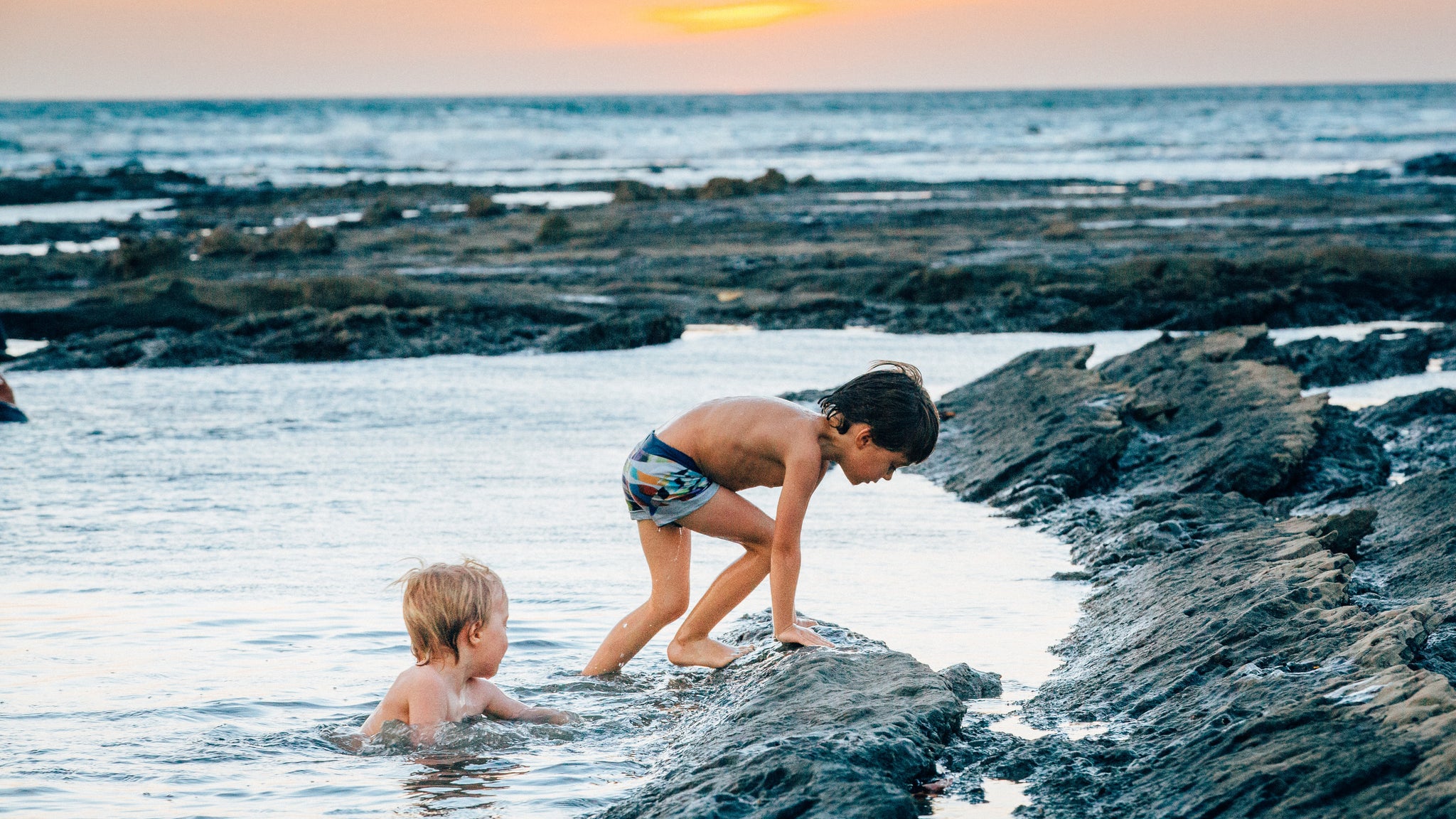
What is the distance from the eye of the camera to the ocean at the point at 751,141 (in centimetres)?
4459

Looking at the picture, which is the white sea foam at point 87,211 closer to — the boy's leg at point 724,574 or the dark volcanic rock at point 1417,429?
the dark volcanic rock at point 1417,429

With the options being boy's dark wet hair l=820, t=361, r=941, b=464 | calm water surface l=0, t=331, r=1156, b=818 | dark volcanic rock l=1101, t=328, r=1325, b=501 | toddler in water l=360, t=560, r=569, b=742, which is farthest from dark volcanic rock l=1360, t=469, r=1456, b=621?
toddler in water l=360, t=560, r=569, b=742

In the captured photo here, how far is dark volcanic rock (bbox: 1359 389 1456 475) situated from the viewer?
721 centimetres

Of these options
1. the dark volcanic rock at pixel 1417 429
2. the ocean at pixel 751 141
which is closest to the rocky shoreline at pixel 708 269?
the dark volcanic rock at pixel 1417 429

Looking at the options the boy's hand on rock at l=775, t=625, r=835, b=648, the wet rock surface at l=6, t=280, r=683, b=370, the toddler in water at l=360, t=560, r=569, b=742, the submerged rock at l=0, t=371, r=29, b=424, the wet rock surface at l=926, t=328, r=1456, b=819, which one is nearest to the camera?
the wet rock surface at l=926, t=328, r=1456, b=819

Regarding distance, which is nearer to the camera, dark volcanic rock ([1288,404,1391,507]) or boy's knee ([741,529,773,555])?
boy's knee ([741,529,773,555])

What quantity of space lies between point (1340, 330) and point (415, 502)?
972cm

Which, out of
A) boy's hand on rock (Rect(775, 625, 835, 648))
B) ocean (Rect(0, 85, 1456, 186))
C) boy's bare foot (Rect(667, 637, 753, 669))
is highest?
ocean (Rect(0, 85, 1456, 186))

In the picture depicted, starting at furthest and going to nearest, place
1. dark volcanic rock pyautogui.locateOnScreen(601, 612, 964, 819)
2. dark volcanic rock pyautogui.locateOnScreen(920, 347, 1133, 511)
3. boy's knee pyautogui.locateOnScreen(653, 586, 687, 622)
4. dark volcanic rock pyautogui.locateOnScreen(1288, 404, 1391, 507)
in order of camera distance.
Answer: dark volcanic rock pyautogui.locateOnScreen(920, 347, 1133, 511) < dark volcanic rock pyautogui.locateOnScreen(1288, 404, 1391, 507) < boy's knee pyautogui.locateOnScreen(653, 586, 687, 622) < dark volcanic rock pyautogui.locateOnScreen(601, 612, 964, 819)

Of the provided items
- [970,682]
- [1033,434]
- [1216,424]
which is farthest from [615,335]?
[970,682]

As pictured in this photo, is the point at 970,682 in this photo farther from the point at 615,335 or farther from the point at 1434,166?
the point at 1434,166

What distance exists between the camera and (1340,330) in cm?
1317

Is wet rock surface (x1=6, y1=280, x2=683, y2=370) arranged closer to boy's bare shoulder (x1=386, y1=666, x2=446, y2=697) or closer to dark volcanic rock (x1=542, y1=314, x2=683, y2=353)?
dark volcanic rock (x1=542, y1=314, x2=683, y2=353)

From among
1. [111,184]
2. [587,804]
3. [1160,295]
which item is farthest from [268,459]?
[111,184]
